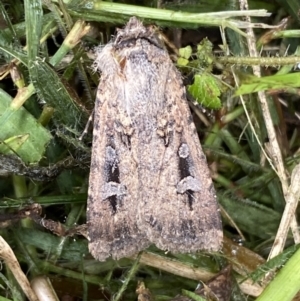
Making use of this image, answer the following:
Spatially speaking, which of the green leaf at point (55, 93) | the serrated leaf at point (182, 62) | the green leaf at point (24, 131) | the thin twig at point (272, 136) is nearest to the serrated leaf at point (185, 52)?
the serrated leaf at point (182, 62)

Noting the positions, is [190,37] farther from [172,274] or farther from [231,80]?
[172,274]

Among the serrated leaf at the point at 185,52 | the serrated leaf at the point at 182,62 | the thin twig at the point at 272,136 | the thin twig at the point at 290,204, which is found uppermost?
the serrated leaf at the point at 185,52

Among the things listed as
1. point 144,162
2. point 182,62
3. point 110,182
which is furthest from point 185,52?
point 110,182

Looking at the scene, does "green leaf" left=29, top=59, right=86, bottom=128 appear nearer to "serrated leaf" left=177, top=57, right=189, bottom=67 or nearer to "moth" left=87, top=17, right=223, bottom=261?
"moth" left=87, top=17, right=223, bottom=261

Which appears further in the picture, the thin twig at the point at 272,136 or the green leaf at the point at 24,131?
the thin twig at the point at 272,136

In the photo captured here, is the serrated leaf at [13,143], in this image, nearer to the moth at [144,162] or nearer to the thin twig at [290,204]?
the moth at [144,162]

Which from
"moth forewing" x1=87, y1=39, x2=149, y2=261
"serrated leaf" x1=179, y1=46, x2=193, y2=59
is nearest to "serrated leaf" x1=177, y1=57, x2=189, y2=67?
"serrated leaf" x1=179, y1=46, x2=193, y2=59

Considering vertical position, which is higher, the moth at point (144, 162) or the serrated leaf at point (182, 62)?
the serrated leaf at point (182, 62)

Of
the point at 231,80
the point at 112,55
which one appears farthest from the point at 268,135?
the point at 112,55

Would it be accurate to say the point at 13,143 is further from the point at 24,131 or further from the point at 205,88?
the point at 205,88
